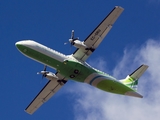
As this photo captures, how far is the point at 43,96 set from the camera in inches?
2143

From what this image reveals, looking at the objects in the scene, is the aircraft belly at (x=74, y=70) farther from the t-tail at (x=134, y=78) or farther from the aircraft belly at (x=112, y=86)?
the t-tail at (x=134, y=78)

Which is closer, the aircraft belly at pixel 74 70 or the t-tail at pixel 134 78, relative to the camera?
the aircraft belly at pixel 74 70

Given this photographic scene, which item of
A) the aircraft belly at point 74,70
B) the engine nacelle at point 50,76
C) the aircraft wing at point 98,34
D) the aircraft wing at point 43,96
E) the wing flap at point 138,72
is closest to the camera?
the aircraft wing at point 98,34

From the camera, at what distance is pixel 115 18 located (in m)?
47.3

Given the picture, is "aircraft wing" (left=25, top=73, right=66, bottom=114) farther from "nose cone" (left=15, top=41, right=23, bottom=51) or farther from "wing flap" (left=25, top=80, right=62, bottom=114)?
"nose cone" (left=15, top=41, right=23, bottom=51)

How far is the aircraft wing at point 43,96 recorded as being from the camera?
177 feet

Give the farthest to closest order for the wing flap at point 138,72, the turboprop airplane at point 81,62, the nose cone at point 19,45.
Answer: the wing flap at point 138,72
the turboprop airplane at point 81,62
the nose cone at point 19,45

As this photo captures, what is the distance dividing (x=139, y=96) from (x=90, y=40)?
30.1 feet

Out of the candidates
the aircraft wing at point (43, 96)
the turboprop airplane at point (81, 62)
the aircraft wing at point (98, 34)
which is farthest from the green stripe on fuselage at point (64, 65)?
the aircraft wing at point (43, 96)

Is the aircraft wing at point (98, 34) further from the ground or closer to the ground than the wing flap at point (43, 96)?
further from the ground

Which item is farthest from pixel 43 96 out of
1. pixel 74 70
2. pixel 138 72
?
pixel 138 72

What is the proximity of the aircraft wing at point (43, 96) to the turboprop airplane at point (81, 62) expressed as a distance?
0.85 meters

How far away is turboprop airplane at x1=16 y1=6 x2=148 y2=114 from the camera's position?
46875mm

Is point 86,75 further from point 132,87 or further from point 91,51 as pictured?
point 132,87
